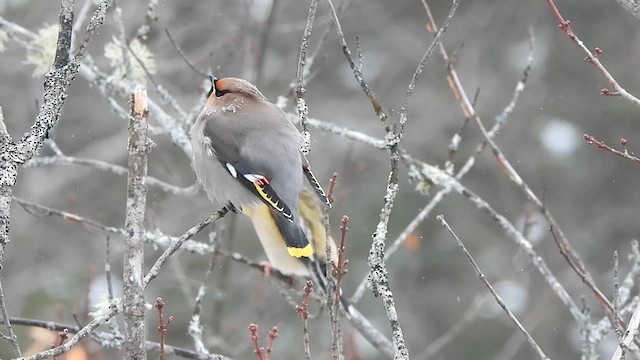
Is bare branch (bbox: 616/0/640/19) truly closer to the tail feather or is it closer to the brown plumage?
the brown plumage

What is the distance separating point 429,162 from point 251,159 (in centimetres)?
602

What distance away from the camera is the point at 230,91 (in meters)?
4.93

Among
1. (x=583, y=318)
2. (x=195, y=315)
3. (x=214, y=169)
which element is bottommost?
(x=583, y=318)

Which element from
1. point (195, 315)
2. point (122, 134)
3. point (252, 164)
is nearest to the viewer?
point (195, 315)

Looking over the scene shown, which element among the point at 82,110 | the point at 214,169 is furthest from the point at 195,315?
the point at 82,110

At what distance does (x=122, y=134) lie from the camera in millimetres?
10258

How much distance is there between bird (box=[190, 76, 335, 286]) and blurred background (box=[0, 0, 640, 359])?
4909 mm

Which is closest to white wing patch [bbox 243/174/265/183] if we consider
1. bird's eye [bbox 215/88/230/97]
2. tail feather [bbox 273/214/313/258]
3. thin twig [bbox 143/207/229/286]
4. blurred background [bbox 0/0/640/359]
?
tail feather [bbox 273/214/313/258]

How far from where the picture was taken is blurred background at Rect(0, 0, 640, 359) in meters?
10.1

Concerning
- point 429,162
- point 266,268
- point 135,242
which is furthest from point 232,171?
point 429,162

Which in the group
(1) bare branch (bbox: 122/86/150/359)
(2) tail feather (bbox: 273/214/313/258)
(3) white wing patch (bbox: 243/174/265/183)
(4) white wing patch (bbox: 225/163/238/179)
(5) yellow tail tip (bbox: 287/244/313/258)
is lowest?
(1) bare branch (bbox: 122/86/150/359)

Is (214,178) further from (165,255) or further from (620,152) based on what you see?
(620,152)

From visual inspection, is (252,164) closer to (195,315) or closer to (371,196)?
(195,315)

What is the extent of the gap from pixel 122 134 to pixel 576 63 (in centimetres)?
465
